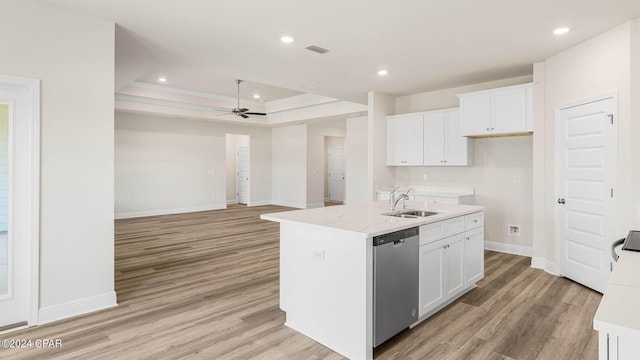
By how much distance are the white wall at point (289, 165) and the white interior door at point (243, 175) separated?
86 centimetres

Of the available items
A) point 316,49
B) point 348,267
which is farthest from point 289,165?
point 348,267

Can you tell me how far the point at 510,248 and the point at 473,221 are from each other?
2316 millimetres

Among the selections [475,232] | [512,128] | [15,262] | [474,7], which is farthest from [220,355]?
[512,128]

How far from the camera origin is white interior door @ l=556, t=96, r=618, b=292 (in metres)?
3.62

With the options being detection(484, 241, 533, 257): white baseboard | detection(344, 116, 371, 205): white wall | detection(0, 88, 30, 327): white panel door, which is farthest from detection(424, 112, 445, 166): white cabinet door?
Answer: detection(0, 88, 30, 327): white panel door

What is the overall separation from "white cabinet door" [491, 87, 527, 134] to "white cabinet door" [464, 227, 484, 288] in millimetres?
1869

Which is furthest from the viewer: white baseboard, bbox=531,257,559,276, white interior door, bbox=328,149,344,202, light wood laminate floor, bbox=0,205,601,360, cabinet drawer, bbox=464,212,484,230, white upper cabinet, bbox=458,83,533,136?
white interior door, bbox=328,149,344,202

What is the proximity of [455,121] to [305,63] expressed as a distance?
2680 millimetres

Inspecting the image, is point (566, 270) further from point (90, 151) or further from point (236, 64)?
point (90, 151)

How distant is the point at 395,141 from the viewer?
6.50 metres

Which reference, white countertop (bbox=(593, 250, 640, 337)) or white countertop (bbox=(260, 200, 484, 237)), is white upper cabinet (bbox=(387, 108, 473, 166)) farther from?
white countertop (bbox=(593, 250, 640, 337))

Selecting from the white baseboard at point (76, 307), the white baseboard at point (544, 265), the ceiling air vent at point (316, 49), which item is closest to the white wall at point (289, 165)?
the ceiling air vent at point (316, 49)

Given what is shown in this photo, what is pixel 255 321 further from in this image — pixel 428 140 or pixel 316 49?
pixel 428 140

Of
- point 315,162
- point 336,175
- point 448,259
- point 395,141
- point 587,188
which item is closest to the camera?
point 448,259
